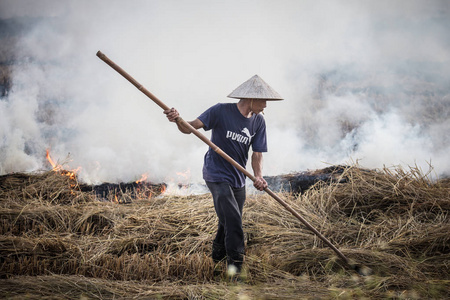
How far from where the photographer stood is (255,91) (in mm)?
3287

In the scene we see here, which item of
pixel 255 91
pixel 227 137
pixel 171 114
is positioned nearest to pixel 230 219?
pixel 227 137

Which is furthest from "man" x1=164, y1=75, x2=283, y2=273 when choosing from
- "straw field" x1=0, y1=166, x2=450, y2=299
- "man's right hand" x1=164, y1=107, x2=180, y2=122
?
"straw field" x1=0, y1=166, x2=450, y2=299

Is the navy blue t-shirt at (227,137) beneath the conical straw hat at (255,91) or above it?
beneath

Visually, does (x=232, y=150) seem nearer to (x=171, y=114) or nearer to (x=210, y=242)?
(x=171, y=114)

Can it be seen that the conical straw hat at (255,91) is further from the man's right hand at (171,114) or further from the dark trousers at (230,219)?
the dark trousers at (230,219)

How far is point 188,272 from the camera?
11.0 ft

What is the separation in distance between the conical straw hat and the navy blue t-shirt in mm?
141

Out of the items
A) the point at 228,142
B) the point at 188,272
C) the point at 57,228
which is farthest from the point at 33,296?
the point at 57,228

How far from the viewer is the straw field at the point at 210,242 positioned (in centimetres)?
277

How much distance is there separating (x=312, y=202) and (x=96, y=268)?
9.52ft

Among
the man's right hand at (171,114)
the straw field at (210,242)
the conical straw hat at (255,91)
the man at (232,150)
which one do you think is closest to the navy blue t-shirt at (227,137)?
the man at (232,150)

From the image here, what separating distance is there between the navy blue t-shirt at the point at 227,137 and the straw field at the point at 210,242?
0.80 m

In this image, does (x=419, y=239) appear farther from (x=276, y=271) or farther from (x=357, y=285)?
(x=276, y=271)

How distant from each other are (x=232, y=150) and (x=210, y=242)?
1323 millimetres
